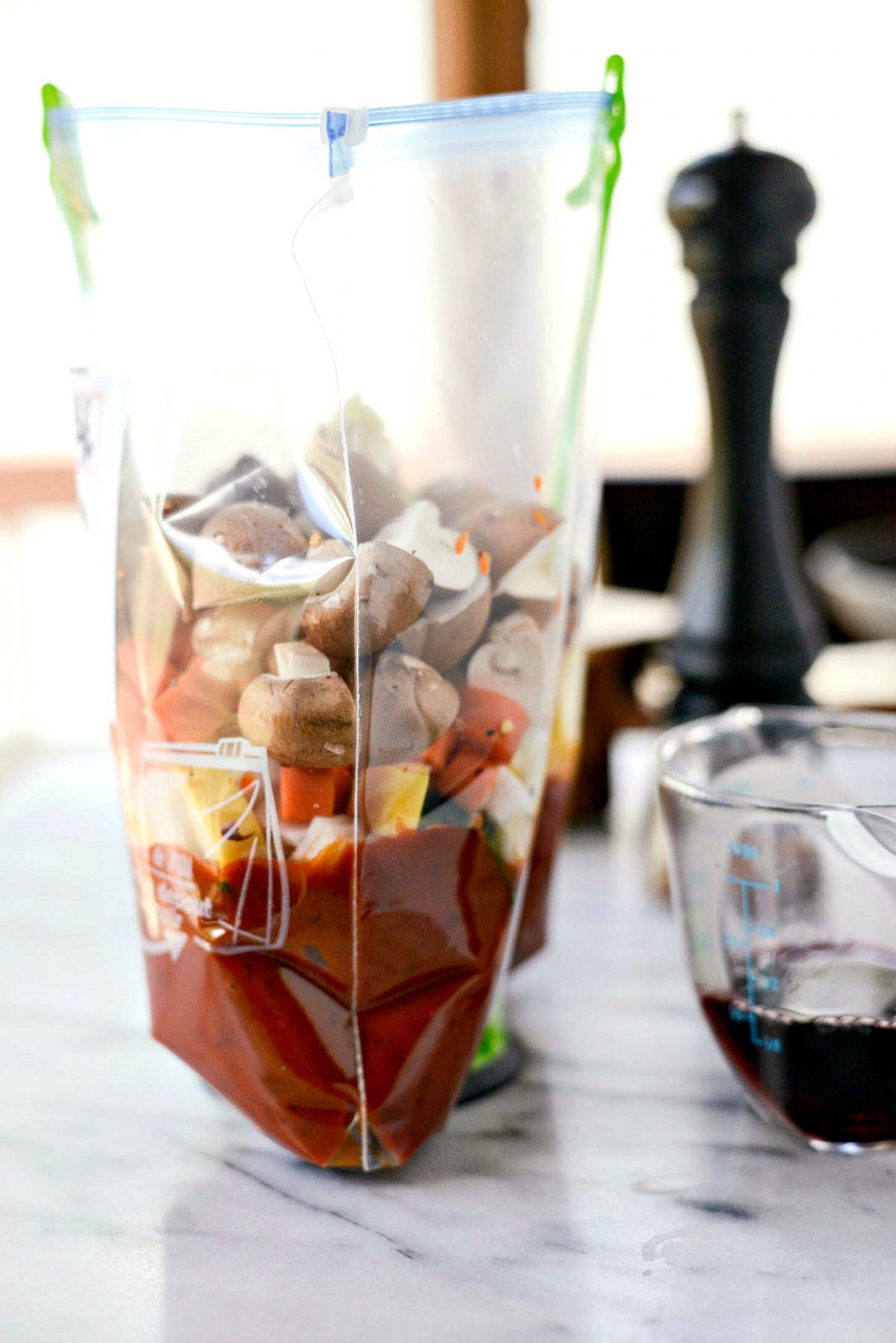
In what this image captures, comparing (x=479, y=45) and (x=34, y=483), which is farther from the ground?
(x=479, y=45)

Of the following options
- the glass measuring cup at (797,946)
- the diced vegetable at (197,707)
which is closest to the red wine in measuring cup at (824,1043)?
the glass measuring cup at (797,946)

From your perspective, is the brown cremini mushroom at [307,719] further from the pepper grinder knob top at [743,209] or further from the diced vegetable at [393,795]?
the pepper grinder knob top at [743,209]

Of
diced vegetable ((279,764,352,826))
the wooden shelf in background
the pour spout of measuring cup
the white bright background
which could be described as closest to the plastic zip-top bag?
diced vegetable ((279,764,352,826))

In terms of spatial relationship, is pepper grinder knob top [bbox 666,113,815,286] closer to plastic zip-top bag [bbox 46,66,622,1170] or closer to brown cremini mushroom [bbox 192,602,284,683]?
plastic zip-top bag [bbox 46,66,622,1170]

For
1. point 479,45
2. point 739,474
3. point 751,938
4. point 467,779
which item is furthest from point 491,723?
point 479,45

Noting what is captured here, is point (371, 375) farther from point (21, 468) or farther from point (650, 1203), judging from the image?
point (21, 468)

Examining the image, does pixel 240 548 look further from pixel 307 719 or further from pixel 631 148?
pixel 631 148

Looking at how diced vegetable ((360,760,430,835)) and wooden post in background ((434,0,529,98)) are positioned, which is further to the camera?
wooden post in background ((434,0,529,98))

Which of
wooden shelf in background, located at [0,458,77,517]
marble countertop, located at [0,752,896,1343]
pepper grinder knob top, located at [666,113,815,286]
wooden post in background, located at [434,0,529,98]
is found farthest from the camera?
wooden shelf in background, located at [0,458,77,517]
